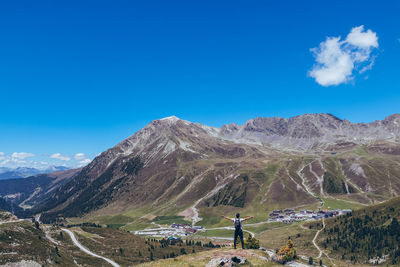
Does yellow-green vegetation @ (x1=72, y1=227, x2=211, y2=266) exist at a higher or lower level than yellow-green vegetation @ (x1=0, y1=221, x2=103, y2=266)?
lower

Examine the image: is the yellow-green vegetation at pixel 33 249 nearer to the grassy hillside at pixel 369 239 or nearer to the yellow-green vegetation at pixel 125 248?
the yellow-green vegetation at pixel 125 248

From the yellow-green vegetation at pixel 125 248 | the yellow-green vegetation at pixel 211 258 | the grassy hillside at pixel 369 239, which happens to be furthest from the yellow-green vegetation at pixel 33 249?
the grassy hillside at pixel 369 239

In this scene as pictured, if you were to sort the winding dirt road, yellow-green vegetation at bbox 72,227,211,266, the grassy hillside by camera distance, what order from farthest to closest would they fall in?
yellow-green vegetation at bbox 72,227,211,266 < the grassy hillside < the winding dirt road

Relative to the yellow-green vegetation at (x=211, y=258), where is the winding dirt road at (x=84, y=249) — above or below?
below

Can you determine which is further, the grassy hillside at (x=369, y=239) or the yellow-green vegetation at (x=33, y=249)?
the grassy hillside at (x=369, y=239)

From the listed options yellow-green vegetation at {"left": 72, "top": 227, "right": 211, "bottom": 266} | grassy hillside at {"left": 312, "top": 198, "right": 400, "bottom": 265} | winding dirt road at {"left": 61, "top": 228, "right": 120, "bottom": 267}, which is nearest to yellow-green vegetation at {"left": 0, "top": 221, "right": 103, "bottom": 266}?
winding dirt road at {"left": 61, "top": 228, "right": 120, "bottom": 267}

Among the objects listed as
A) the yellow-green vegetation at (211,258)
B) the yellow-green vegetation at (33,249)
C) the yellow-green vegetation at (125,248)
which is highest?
the yellow-green vegetation at (211,258)

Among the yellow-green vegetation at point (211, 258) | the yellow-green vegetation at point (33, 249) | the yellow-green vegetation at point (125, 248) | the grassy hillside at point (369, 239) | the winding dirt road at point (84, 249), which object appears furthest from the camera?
the yellow-green vegetation at point (125, 248)

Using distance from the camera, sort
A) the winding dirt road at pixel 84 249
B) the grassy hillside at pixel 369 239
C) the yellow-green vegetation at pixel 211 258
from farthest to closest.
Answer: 1. the grassy hillside at pixel 369 239
2. the winding dirt road at pixel 84 249
3. the yellow-green vegetation at pixel 211 258

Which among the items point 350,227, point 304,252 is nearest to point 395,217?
point 350,227

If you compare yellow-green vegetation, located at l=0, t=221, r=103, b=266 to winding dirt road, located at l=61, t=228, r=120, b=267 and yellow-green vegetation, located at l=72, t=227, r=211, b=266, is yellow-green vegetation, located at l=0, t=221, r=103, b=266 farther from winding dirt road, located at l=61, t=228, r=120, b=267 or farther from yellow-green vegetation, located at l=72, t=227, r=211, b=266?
yellow-green vegetation, located at l=72, t=227, r=211, b=266

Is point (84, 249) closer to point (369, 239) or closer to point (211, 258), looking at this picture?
point (211, 258)

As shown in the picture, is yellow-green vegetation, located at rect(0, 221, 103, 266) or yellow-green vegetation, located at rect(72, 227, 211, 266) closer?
yellow-green vegetation, located at rect(0, 221, 103, 266)
